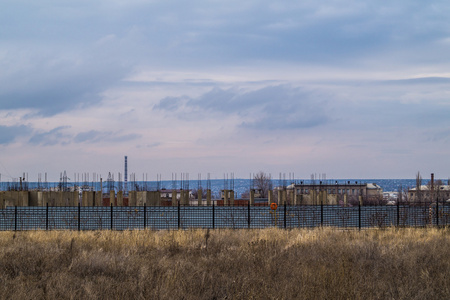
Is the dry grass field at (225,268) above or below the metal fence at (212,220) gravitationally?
above

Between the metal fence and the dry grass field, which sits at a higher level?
the dry grass field

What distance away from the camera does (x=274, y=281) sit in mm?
15211

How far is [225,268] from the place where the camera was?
17484 mm

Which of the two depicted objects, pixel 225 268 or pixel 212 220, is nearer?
pixel 225 268

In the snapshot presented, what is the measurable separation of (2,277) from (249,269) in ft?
24.3

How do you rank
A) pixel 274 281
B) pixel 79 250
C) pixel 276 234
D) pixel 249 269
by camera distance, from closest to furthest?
pixel 274 281 < pixel 249 269 < pixel 79 250 < pixel 276 234

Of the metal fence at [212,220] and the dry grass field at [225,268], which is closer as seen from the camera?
the dry grass field at [225,268]

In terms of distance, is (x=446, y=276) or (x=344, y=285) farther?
(x=446, y=276)

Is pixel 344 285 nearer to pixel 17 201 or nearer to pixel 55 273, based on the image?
pixel 55 273

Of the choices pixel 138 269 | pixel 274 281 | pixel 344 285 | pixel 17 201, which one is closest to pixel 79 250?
pixel 138 269

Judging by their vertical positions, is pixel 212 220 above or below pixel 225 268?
below

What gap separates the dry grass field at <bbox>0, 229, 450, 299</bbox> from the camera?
13.5 metres

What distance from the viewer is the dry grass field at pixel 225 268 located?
13.5m

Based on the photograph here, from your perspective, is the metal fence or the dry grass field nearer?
the dry grass field
